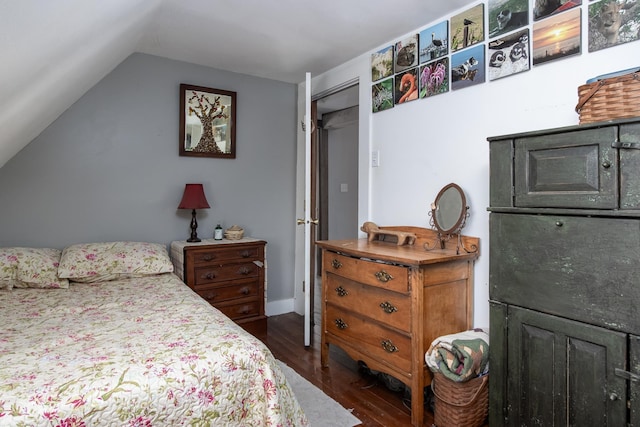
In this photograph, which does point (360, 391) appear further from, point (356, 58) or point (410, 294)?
point (356, 58)

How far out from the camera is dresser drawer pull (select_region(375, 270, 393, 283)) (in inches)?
83.4

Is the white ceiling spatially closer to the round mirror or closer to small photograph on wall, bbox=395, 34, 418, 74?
small photograph on wall, bbox=395, 34, 418, 74

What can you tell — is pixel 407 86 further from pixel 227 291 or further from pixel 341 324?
pixel 227 291

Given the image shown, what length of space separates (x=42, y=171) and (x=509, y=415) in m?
3.23

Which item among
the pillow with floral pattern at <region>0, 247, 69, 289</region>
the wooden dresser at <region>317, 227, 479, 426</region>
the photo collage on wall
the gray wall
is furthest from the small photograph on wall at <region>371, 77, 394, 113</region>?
the pillow with floral pattern at <region>0, 247, 69, 289</region>

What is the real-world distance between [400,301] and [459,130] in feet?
3.60

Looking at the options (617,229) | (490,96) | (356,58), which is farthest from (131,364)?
(356,58)

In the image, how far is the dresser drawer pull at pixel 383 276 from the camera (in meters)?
2.12

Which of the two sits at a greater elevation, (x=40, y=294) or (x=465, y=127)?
(x=465, y=127)

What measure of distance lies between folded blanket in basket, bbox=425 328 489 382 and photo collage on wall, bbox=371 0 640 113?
4.65 feet

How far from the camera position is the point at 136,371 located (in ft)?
4.10

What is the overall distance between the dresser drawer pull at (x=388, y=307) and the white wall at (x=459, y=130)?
0.54 metres

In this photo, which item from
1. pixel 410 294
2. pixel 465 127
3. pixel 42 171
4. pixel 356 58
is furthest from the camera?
pixel 356 58

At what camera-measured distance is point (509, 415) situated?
1.71 metres
